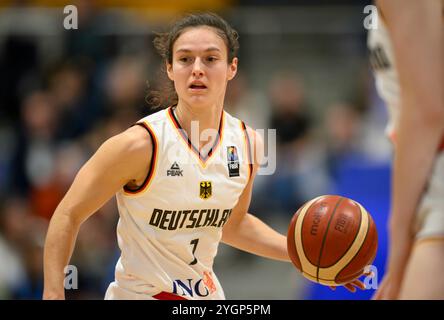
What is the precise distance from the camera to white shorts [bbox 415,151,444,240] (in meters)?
2.78

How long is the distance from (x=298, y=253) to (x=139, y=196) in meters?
0.83

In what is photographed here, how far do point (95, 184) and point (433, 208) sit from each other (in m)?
1.71

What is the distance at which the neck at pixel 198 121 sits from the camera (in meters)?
4.18

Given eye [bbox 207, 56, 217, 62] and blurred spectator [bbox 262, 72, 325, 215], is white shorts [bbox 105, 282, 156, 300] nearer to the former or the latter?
eye [bbox 207, 56, 217, 62]

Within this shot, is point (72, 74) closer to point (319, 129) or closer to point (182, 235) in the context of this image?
point (319, 129)

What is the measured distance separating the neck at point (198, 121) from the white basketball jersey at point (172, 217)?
38 mm

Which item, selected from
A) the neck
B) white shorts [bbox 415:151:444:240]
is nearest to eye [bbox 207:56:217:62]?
the neck

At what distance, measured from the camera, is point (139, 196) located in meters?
4.04

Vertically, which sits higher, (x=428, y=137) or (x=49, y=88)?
(x=49, y=88)

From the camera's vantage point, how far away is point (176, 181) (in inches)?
160

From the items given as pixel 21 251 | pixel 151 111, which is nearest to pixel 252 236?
pixel 151 111

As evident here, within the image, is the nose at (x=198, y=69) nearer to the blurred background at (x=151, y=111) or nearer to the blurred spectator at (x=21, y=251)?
the blurred background at (x=151, y=111)
